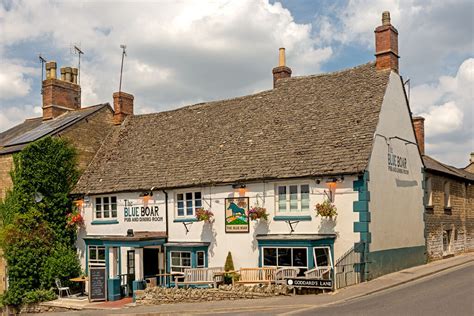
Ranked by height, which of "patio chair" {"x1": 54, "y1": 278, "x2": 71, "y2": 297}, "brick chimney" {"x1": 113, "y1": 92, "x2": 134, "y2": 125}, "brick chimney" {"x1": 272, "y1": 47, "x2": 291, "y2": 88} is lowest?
"patio chair" {"x1": 54, "y1": 278, "x2": 71, "y2": 297}

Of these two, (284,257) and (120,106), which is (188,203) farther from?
(120,106)

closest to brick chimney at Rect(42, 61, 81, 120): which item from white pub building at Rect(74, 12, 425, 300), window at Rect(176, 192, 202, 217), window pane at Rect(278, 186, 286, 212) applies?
white pub building at Rect(74, 12, 425, 300)

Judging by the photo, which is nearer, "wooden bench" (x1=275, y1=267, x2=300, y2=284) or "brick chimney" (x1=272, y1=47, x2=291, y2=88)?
"wooden bench" (x1=275, y1=267, x2=300, y2=284)

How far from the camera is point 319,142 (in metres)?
21.7

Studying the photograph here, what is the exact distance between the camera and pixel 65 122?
28.7 metres

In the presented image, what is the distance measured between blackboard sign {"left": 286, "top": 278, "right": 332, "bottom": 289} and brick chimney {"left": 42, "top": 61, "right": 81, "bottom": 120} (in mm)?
19672

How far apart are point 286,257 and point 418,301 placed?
597cm

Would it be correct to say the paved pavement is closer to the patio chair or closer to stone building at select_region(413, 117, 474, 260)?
the patio chair

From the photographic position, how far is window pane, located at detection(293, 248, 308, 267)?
20078 millimetres

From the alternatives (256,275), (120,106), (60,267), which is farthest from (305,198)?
(120,106)

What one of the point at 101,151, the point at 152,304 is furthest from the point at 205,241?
the point at 101,151

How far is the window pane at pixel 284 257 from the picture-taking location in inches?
808

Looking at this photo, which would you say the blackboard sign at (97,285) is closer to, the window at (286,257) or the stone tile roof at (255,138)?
the stone tile roof at (255,138)

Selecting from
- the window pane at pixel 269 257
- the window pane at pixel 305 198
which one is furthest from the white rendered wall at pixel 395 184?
the window pane at pixel 269 257
